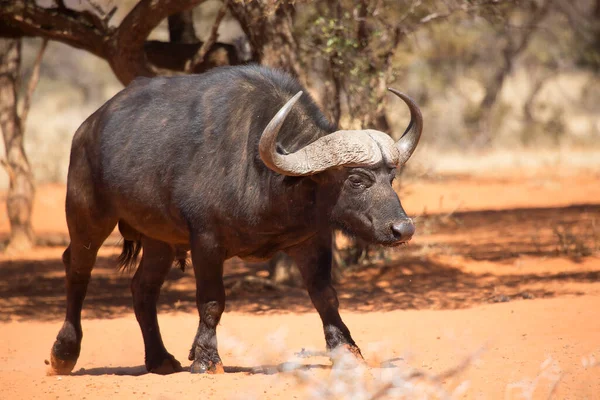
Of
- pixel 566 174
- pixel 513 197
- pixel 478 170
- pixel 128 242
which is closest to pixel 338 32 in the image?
pixel 128 242

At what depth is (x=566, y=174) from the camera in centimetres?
2017

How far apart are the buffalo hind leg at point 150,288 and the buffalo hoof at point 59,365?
2.08 feet

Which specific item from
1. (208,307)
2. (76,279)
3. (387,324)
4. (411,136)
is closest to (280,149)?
(411,136)

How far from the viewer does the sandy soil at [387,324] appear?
571 cm

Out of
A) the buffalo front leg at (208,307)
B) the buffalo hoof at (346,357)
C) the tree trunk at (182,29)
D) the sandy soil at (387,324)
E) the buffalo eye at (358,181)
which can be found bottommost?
the sandy soil at (387,324)

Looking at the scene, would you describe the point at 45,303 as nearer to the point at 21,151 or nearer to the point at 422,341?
the point at 21,151

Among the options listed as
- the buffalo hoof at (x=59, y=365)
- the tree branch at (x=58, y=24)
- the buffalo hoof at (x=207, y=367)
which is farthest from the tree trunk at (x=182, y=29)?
the buffalo hoof at (x=207, y=367)

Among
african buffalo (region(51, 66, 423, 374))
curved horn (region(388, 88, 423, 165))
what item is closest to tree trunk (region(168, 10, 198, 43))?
african buffalo (region(51, 66, 423, 374))

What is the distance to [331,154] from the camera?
5949 millimetres

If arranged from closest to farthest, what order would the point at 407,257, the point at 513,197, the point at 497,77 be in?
the point at 407,257 < the point at 513,197 < the point at 497,77

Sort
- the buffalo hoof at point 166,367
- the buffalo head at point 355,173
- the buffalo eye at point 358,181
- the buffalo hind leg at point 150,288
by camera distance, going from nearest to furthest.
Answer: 1. the buffalo head at point 355,173
2. the buffalo eye at point 358,181
3. the buffalo hoof at point 166,367
4. the buffalo hind leg at point 150,288

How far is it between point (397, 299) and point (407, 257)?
5.99 ft

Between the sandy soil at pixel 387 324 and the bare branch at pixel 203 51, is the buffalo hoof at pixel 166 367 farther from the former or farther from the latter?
the bare branch at pixel 203 51

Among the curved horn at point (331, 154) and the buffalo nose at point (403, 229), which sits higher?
the curved horn at point (331, 154)
